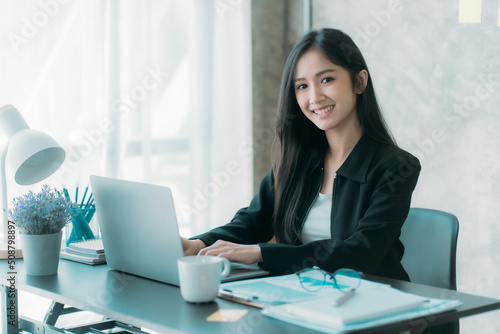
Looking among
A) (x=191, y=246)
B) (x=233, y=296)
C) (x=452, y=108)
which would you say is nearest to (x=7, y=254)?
(x=191, y=246)

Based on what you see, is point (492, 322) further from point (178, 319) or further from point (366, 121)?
point (178, 319)

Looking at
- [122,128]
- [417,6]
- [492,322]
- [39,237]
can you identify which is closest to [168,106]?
[122,128]

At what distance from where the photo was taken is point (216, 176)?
10.6 feet

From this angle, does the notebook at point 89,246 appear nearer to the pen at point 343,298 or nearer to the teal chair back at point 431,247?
the pen at point 343,298

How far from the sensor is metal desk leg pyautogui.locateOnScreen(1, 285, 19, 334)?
61.6 inches

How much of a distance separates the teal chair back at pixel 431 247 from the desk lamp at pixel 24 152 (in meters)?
1.04

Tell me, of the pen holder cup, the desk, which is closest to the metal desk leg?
the desk

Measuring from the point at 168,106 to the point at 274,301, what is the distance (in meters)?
1.93

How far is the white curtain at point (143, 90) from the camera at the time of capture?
2.51 m

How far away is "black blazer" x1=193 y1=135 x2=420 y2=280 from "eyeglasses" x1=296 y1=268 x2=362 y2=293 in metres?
0.09

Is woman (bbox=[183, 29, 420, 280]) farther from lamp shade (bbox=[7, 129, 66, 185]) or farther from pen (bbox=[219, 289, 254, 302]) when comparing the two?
lamp shade (bbox=[7, 129, 66, 185])

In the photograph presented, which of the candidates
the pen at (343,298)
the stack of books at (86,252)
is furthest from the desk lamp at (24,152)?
the pen at (343,298)

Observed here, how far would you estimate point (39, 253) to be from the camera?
1.53 m

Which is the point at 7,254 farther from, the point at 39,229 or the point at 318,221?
the point at 318,221
